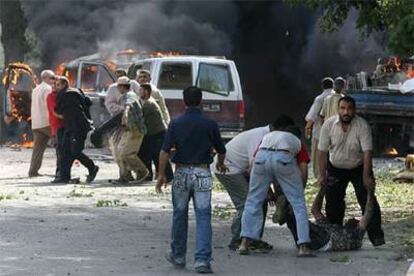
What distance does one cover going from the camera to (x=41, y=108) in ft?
53.4

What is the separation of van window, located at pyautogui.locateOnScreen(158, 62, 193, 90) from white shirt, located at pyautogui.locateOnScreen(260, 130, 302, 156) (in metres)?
12.3

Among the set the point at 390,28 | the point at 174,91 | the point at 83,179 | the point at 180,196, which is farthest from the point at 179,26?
the point at 180,196

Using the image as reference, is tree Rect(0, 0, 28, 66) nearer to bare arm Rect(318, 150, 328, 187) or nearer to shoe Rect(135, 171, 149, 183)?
shoe Rect(135, 171, 149, 183)

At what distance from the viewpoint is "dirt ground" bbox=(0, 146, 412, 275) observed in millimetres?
8547

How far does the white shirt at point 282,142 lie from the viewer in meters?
8.95

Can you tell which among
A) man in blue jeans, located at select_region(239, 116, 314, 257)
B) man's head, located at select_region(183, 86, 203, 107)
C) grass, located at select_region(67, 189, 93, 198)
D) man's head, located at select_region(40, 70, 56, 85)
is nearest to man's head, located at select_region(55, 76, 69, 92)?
man's head, located at select_region(40, 70, 56, 85)

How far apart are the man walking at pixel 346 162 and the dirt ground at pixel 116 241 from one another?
0.40 meters

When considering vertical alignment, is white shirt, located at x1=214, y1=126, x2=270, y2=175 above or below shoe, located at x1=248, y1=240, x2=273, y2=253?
above

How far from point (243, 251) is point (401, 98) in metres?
13.0

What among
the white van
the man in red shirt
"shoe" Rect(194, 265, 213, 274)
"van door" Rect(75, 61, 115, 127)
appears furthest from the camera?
"van door" Rect(75, 61, 115, 127)

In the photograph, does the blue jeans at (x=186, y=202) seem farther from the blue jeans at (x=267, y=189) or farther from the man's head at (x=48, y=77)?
the man's head at (x=48, y=77)

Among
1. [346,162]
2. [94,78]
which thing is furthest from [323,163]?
[94,78]

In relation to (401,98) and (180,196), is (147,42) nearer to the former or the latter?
(401,98)

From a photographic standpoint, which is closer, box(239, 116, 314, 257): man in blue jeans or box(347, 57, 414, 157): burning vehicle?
box(239, 116, 314, 257): man in blue jeans
